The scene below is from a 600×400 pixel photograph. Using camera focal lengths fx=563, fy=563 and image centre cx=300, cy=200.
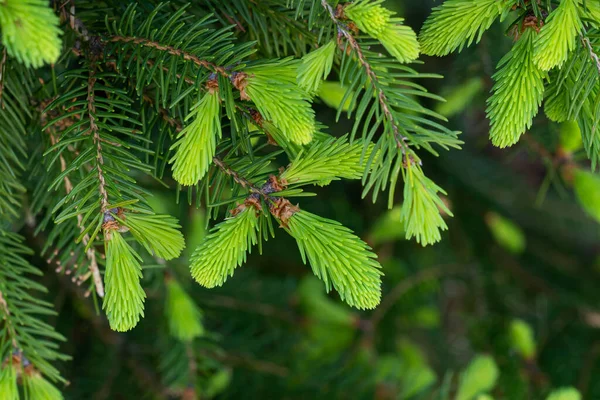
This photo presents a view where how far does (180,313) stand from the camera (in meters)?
1.03

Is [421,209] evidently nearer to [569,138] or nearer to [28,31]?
[28,31]

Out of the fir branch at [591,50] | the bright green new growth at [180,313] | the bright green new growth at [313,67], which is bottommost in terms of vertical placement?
the bright green new growth at [180,313]

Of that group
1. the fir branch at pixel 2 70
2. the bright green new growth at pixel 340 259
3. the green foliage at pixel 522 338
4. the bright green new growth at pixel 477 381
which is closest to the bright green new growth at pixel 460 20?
the bright green new growth at pixel 340 259

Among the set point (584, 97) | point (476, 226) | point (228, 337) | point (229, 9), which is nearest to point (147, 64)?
point (229, 9)

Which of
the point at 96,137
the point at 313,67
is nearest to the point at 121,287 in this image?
the point at 96,137

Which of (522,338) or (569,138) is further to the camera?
(522,338)

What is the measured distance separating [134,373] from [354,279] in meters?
1.00

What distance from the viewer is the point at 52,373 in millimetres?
707

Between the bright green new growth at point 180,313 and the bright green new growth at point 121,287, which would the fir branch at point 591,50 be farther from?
the bright green new growth at point 180,313

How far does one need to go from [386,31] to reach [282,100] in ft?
0.40

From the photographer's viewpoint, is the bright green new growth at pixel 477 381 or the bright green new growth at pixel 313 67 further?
the bright green new growth at pixel 477 381

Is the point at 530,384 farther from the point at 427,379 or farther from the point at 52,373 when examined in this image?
the point at 52,373

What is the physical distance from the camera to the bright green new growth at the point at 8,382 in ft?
2.17

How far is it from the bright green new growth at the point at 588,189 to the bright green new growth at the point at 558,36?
22.0 inches
